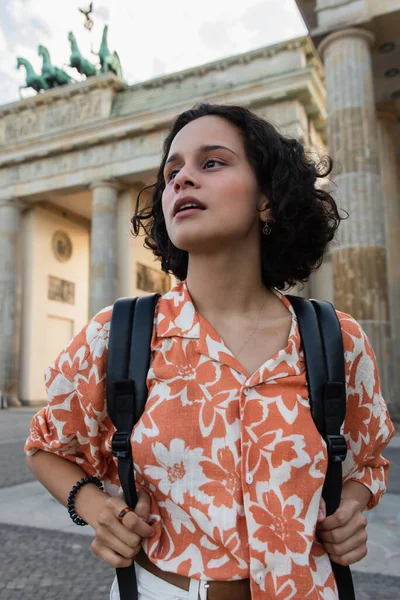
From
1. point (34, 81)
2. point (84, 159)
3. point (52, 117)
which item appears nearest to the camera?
point (84, 159)

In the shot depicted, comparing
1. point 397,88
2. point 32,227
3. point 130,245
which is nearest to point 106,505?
point 397,88

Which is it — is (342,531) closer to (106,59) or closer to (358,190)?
(358,190)

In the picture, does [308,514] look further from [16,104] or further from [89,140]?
[16,104]

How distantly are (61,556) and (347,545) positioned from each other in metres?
2.73

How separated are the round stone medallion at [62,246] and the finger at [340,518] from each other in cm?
2642

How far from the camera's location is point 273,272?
156 centimetres

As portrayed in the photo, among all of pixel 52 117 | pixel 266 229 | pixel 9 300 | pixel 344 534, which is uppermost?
pixel 52 117

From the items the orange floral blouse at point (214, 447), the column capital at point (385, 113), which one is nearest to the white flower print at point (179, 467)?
the orange floral blouse at point (214, 447)

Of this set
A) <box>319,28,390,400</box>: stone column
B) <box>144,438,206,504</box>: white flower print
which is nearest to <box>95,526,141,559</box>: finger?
<box>144,438,206,504</box>: white flower print

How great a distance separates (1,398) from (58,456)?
2285 centimetres

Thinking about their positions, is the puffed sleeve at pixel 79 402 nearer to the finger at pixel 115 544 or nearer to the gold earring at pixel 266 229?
the finger at pixel 115 544

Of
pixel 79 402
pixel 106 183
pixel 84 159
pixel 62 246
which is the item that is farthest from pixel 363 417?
pixel 62 246

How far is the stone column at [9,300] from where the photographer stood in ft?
75.3

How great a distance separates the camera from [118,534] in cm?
109
